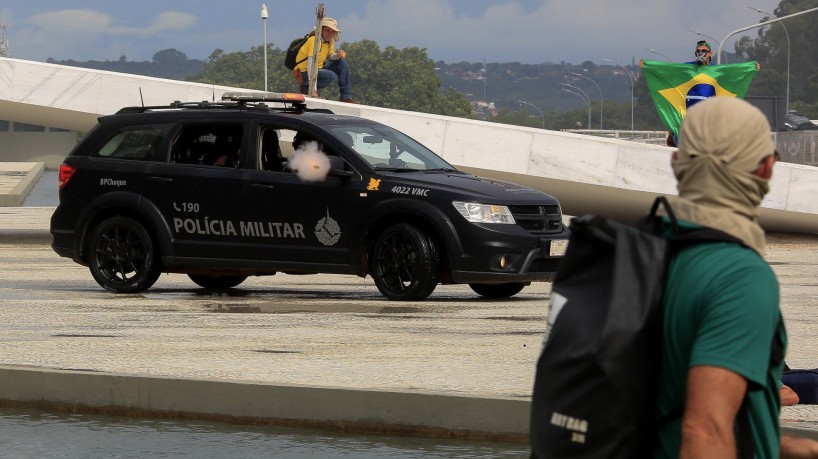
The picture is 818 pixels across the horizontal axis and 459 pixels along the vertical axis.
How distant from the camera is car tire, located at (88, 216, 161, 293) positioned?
1457 cm

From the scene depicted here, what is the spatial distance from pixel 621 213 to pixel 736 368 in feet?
79.0

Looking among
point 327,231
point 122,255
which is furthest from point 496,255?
point 122,255

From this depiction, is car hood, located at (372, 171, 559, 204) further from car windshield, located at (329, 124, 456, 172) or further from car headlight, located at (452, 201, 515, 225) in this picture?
car windshield, located at (329, 124, 456, 172)

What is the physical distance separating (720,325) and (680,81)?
22107mm

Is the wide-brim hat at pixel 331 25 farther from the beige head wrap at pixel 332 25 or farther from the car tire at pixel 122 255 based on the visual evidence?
the car tire at pixel 122 255

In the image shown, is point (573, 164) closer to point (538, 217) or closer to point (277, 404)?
point (538, 217)

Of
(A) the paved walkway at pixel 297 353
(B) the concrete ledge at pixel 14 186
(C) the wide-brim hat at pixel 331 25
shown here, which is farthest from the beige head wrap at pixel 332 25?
(B) the concrete ledge at pixel 14 186

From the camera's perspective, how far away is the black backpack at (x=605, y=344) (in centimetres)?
280

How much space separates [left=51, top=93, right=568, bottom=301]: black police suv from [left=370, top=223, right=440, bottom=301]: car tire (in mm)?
12

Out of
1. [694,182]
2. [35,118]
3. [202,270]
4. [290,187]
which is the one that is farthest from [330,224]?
[35,118]

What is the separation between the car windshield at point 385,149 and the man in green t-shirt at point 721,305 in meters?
11.0

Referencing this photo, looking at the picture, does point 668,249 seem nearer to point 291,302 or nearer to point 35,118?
point 291,302

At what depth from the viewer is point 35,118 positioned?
29.4 meters

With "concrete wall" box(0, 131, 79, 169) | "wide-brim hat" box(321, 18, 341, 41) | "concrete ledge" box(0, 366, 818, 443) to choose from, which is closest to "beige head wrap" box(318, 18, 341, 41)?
"wide-brim hat" box(321, 18, 341, 41)
